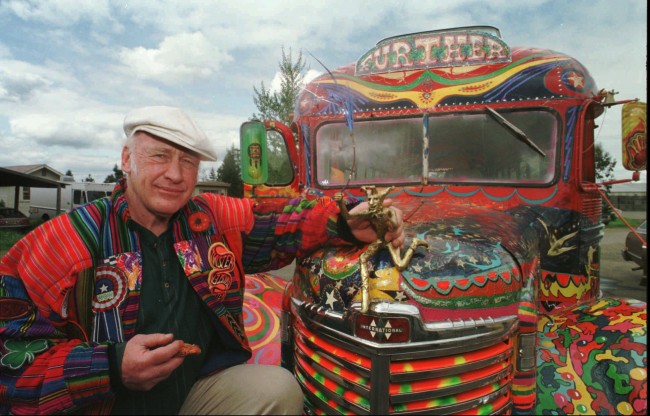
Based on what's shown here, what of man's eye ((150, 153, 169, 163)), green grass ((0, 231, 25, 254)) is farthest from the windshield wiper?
green grass ((0, 231, 25, 254))

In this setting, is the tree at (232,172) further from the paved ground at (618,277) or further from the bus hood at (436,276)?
the bus hood at (436,276)

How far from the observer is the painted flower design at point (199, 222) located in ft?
6.11

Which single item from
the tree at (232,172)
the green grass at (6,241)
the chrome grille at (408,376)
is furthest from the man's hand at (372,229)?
the tree at (232,172)

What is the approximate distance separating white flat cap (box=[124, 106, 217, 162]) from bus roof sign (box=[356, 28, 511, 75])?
1843 mm

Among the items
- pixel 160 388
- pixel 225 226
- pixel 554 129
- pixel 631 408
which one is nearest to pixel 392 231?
pixel 225 226

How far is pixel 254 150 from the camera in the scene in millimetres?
3367

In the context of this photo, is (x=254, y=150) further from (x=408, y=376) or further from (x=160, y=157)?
(x=408, y=376)

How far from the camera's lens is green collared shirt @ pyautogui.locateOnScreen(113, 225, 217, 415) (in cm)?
159

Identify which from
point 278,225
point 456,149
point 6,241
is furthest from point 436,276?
point 6,241

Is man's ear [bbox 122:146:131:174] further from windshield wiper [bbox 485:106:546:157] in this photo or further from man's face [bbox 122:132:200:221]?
windshield wiper [bbox 485:106:546:157]

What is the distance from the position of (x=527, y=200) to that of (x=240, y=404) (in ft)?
7.02

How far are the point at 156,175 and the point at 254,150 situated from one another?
5.54 ft

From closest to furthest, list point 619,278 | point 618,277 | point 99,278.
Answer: point 99,278 < point 619,278 < point 618,277

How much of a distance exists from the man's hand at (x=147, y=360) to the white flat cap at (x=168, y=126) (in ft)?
2.49
